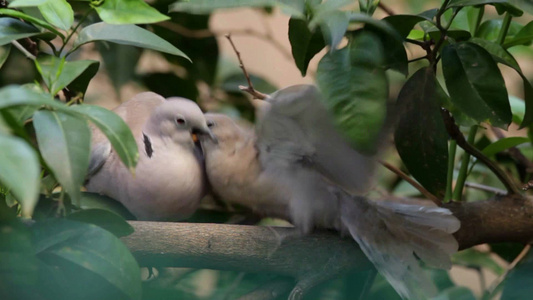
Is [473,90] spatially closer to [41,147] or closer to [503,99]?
[503,99]

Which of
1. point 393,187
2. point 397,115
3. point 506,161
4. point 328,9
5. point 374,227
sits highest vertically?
point 328,9

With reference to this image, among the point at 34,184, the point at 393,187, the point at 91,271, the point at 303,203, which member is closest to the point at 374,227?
the point at 303,203

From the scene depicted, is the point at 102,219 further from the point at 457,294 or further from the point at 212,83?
the point at 212,83

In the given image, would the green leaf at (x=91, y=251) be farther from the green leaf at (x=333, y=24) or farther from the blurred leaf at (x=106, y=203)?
the green leaf at (x=333, y=24)

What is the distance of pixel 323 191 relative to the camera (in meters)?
0.75

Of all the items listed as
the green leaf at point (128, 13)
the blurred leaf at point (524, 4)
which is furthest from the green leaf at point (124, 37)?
the blurred leaf at point (524, 4)

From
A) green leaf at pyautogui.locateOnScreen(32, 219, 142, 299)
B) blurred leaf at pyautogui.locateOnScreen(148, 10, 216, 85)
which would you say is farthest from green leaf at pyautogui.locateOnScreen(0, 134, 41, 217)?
blurred leaf at pyautogui.locateOnScreen(148, 10, 216, 85)

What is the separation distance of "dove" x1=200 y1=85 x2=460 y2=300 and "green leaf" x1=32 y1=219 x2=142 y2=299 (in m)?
0.22

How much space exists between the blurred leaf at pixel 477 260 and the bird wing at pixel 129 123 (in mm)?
561

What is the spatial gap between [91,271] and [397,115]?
350 mm

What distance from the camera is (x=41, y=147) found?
0.46 metres

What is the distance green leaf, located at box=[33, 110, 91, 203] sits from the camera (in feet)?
1.51

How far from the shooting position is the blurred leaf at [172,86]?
1.24 metres

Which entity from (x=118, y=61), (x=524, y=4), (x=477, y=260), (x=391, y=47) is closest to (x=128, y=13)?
(x=391, y=47)
